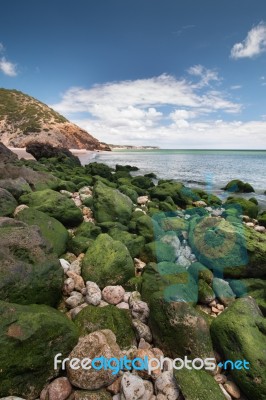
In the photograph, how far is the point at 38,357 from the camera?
8.75 feet

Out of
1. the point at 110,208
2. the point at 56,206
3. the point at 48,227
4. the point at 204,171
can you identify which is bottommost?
the point at 204,171

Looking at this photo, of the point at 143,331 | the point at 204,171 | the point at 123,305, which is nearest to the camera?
the point at 143,331

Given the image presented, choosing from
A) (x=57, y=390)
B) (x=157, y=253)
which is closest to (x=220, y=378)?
(x=57, y=390)

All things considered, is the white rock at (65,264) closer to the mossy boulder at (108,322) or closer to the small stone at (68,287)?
the small stone at (68,287)

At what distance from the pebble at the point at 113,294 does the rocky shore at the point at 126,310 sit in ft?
0.05

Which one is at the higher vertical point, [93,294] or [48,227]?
[48,227]

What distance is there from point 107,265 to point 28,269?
129cm

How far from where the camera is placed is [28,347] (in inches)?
104

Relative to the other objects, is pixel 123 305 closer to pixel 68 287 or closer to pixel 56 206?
pixel 68 287

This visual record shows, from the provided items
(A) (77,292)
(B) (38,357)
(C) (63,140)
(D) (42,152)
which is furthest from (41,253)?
(C) (63,140)

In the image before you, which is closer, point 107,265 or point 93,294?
point 93,294

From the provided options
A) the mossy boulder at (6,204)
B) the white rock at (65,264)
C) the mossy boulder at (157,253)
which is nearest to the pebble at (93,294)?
the white rock at (65,264)

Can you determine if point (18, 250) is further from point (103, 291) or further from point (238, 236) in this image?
point (238, 236)

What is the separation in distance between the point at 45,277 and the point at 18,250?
1.72ft
